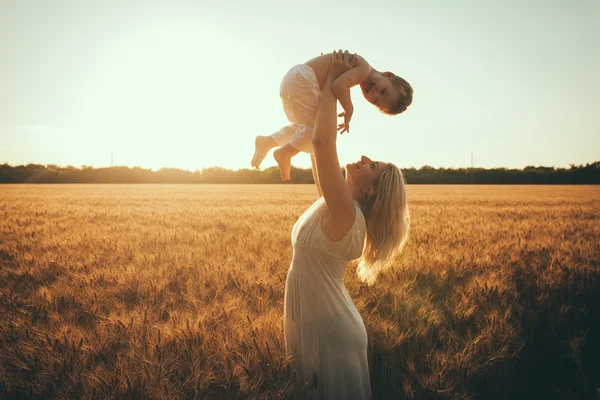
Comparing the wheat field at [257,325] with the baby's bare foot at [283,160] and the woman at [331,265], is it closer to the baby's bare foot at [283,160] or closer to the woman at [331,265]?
the woman at [331,265]

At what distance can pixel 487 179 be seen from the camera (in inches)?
2542

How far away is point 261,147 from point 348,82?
A: 3.34ft

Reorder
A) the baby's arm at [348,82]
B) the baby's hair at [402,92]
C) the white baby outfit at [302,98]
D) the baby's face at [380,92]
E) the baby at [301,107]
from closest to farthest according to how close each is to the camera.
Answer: the baby's arm at [348,82] < the baby at [301,107] < the white baby outfit at [302,98] < the baby's face at [380,92] < the baby's hair at [402,92]

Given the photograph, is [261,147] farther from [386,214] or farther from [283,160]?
[386,214]

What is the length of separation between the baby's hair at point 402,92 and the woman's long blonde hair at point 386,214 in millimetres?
1410

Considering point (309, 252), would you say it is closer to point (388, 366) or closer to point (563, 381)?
point (388, 366)

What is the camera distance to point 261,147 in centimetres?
272

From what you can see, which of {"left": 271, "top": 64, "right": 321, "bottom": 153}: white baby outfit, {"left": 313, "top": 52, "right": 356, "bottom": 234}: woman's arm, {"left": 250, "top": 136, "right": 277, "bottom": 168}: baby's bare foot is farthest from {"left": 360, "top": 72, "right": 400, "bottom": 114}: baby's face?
{"left": 313, "top": 52, "right": 356, "bottom": 234}: woman's arm

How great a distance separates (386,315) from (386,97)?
5.87 feet

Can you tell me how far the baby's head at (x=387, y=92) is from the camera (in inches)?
117

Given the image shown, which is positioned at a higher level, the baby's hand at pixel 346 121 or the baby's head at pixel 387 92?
the baby's head at pixel 387 92

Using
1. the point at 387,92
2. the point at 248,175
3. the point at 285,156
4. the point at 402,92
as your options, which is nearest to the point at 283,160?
the point at 285,156

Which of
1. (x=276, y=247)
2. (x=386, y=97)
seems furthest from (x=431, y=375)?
(x=276, y=247)

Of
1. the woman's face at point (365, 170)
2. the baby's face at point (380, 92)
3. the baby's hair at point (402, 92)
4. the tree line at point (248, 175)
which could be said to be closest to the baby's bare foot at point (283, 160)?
the woman's face at point (365, 170)
